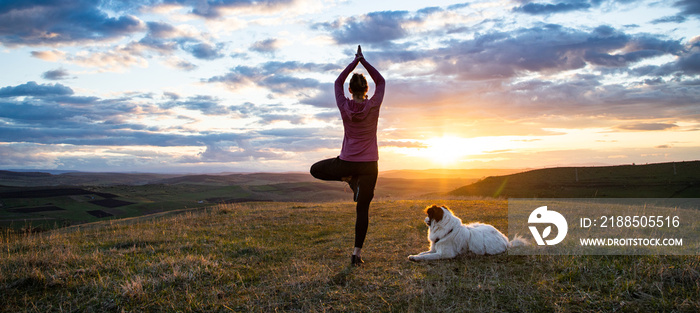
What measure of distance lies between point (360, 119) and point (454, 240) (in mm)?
2494

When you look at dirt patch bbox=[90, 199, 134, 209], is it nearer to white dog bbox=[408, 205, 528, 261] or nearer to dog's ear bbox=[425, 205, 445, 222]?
dog's ear bbox=[425, 205, 445, 222]

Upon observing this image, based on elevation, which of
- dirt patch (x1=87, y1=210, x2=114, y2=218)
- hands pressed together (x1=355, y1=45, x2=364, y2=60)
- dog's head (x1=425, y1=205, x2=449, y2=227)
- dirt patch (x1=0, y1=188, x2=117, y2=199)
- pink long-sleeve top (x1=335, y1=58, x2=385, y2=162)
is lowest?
dirt patch (x1=87, y1=210, x2=114, y2=218)

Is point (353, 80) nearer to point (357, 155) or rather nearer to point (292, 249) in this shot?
point (357, 155)

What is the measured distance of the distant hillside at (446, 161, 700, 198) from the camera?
36125 millimetres

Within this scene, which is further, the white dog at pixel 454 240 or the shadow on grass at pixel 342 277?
the white dog at pixel 454 240

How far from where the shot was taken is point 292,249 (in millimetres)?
7422

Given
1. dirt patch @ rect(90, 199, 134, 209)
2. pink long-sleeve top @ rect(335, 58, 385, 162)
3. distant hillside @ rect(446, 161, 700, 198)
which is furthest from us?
dirt patch @ rect(90, 199, 134, 209)

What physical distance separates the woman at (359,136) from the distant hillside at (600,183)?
106ft

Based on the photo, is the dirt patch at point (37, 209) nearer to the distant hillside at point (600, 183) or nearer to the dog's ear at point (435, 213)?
the distant hillside at point (600, 183)

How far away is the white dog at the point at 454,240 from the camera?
227 inches

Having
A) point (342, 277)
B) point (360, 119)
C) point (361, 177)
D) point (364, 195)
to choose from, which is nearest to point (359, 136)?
point (360, 119)

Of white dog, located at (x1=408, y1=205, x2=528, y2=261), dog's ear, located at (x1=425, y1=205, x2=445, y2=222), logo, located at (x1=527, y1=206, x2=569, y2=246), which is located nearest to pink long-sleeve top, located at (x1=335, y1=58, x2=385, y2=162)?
dog's ear, located at (x1=425, y1=205, x2=445, y2=222)

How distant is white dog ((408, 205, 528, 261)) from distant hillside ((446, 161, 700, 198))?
3077 cm

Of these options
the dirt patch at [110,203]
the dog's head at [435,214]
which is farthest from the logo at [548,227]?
the dirt patch at [110,203]
